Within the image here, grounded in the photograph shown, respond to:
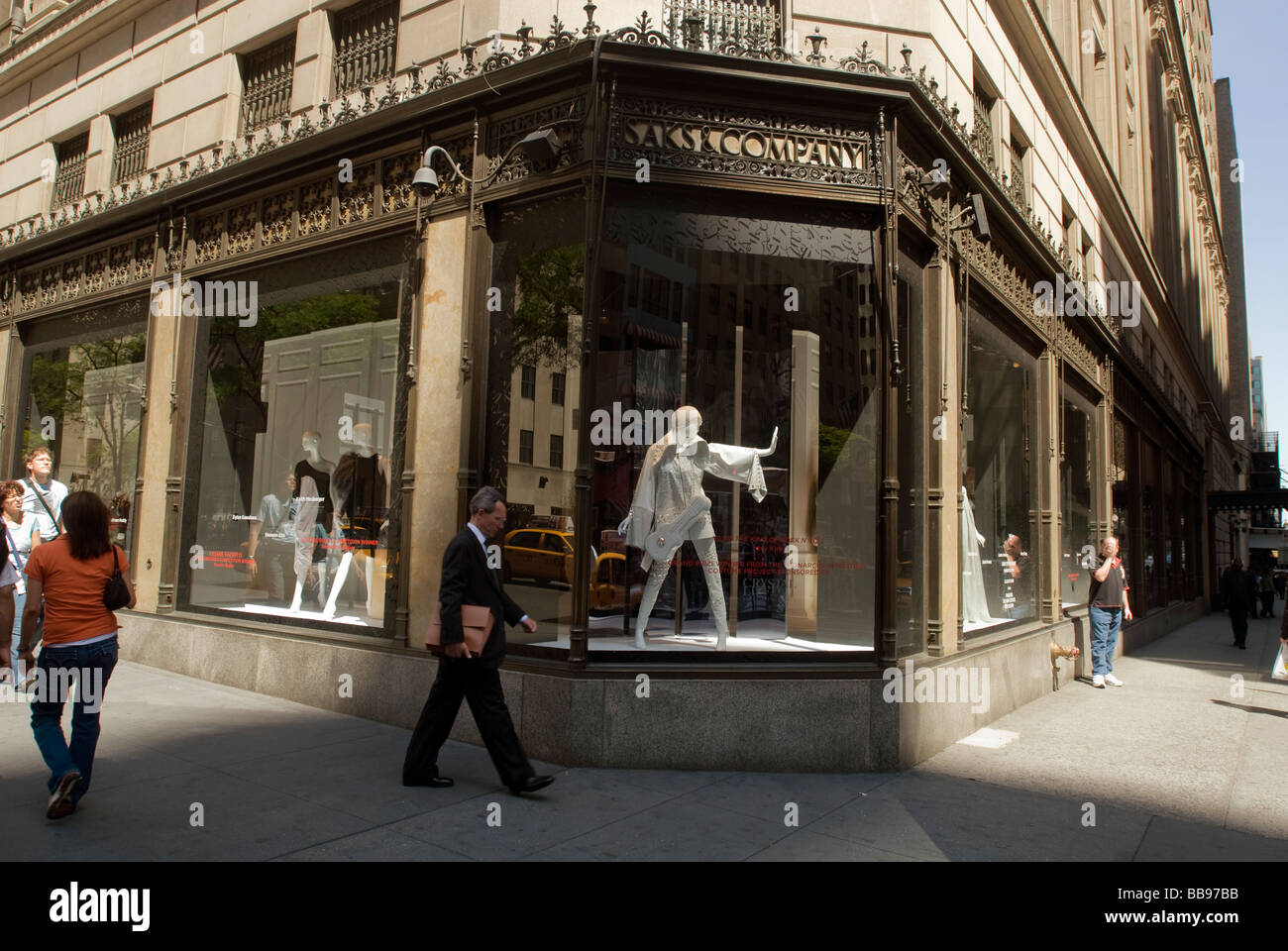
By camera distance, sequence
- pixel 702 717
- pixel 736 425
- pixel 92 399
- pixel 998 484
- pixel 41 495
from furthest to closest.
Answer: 1. pixel 92 399
2. pixel 998 484
3. pixel 736 425
4. pixel 41 495
5. pixel 702 717

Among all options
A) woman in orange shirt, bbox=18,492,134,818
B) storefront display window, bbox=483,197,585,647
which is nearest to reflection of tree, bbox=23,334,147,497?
storefront display window, bbox=483,197,585,647

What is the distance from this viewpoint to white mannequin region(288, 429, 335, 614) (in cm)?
970

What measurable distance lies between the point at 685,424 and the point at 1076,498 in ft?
31.7

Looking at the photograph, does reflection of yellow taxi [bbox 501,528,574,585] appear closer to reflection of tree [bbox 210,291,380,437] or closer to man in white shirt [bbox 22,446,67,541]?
reflection of tree [bbox 210,291,380,437]

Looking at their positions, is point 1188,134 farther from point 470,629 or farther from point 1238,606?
point 470,629

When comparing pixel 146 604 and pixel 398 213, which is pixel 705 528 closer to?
pixel 398 213

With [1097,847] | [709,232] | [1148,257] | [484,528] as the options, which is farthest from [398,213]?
[1148,257]

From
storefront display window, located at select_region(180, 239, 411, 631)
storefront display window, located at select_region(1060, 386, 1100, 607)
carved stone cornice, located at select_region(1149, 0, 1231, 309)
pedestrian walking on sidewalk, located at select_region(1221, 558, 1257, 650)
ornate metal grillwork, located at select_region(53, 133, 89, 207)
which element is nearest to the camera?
storefront display window, located at select_region(180, 239, 411, 631)

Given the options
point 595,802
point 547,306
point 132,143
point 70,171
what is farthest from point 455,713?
point 70,171

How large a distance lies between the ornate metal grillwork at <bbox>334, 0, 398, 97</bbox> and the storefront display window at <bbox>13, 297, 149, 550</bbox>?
432 centimetres

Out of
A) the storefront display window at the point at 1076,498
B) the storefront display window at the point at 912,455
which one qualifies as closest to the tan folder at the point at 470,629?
the storefront display window at the point at 912,455

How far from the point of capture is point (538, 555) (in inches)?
305

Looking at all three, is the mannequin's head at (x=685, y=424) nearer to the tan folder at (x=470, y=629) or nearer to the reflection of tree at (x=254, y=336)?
the tan folder at (x=470, y=629)

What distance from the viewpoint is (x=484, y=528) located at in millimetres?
5957
